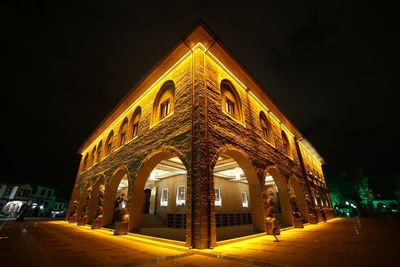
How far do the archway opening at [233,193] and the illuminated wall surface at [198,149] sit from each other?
8 cm

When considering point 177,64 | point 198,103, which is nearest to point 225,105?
point 198,103

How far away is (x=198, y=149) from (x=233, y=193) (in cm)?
1098

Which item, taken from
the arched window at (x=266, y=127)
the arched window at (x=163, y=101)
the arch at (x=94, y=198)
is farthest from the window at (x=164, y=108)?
the arch at (x=94, y=198)

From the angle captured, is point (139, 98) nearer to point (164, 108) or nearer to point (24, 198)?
point (164, 108)

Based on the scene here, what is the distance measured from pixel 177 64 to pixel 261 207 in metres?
8.06

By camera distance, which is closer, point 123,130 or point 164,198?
point 123,130

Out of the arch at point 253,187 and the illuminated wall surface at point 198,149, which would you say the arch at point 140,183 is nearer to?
the illuminated wall surface at point 198,149

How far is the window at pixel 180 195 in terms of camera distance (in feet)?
42.4

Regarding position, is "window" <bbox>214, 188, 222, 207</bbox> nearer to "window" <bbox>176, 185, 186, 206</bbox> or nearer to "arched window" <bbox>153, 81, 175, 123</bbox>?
"window" <bbox>176, 185, 186, 206</bbox>

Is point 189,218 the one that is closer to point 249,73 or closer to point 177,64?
point 177,64

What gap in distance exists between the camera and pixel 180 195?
13211 millimetres

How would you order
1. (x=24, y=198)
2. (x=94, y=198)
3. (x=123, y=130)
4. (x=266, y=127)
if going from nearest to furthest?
(x=266, y=127)
(x=123, y=130)
(x=94, y=198)
(x=24, y=198)

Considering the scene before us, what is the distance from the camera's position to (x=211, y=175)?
5953mm

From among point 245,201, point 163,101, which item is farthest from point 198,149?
point 245,201
